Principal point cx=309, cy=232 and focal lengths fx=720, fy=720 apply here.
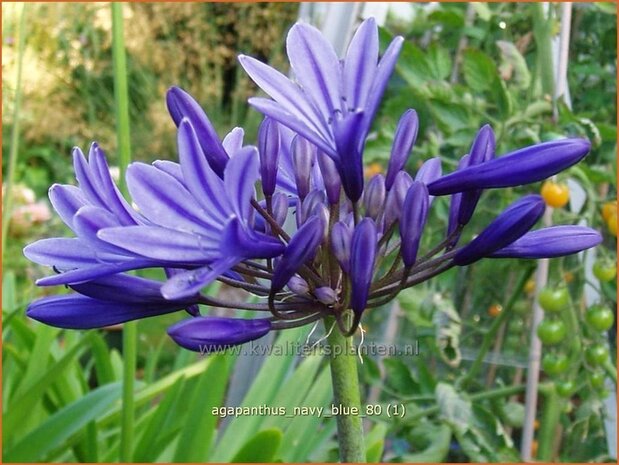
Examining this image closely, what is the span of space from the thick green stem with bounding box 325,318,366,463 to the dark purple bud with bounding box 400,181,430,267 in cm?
5

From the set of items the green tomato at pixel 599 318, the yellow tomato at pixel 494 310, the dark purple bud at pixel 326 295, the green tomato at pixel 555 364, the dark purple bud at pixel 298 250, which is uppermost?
the dark purple bud at pixel 298 250

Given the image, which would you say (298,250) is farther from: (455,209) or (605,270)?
(605,270)

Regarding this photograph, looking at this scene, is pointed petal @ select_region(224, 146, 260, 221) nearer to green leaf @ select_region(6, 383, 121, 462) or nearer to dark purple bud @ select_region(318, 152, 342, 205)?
dark purple bud @ select_region(318, 152, 342, 205)

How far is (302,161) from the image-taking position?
1.29 feet

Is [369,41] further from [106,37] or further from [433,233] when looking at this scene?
[106,37]

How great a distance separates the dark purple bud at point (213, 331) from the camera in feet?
1.09

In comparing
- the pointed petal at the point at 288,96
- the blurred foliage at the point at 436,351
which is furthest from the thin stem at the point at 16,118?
the pointed petal at the point at 288,96

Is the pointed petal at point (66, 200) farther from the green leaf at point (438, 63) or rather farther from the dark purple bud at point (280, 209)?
the green leaf at point (438, 63)

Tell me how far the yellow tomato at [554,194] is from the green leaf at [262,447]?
1.55 feet

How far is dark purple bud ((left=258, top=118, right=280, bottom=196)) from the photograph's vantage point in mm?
389

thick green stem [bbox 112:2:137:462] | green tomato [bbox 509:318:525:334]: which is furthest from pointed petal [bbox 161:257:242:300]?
green tomato [bbox 509:318:525:334]

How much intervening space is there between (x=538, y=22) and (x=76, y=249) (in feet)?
3.00

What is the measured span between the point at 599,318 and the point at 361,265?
0.74 metres

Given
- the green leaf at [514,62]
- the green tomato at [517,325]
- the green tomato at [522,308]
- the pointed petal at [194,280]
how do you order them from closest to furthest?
1. the pointed petal at [194,280]
2. the green leaf at [514,62]
3. the green tomato at [522,308]
4. the green tomato at [517,325]
